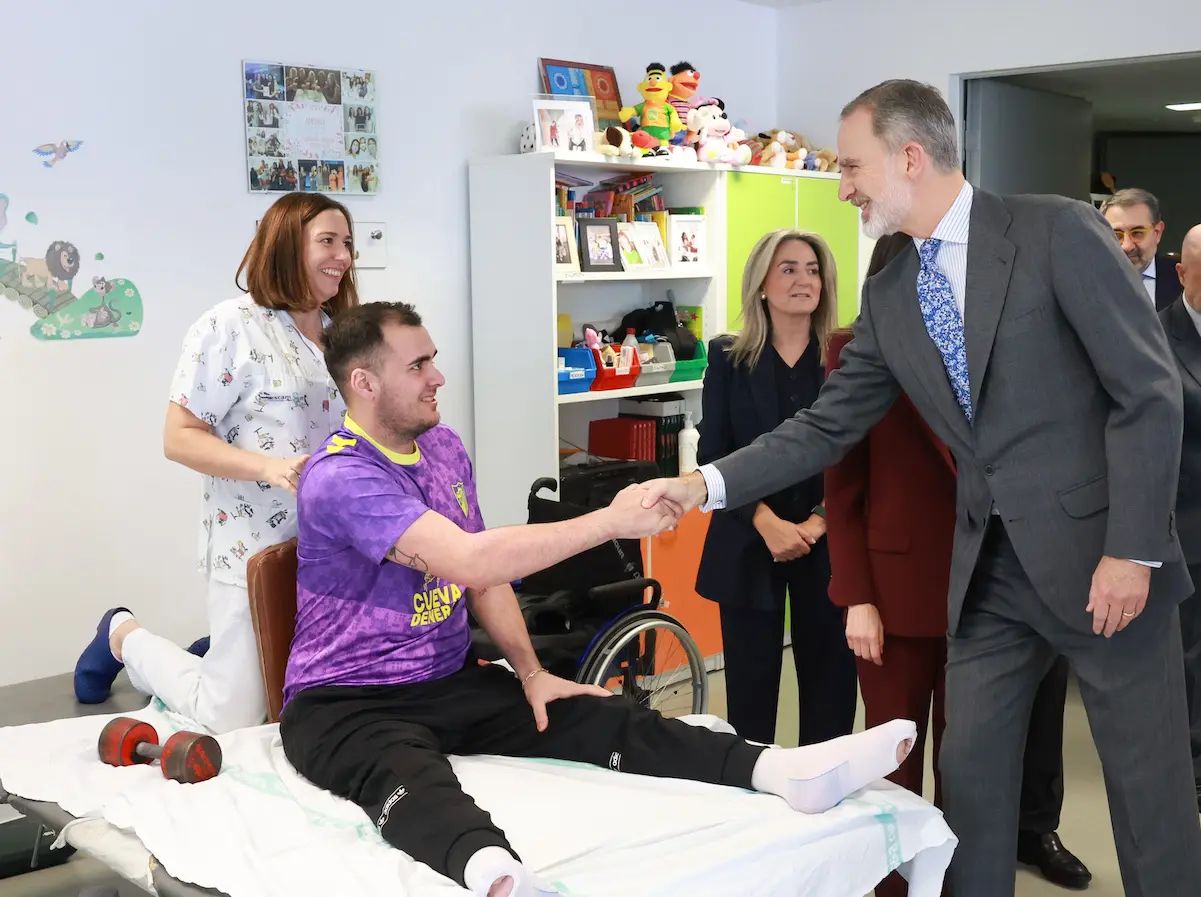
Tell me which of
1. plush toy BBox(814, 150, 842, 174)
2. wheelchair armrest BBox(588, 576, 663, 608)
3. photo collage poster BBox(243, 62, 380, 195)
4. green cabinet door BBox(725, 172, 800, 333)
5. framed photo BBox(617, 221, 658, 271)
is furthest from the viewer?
plush toy BBox(814, 150, 842, 174)

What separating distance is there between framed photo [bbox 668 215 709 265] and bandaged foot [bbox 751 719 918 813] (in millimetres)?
2913

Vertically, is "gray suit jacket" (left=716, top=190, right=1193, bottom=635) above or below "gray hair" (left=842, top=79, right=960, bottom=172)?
below

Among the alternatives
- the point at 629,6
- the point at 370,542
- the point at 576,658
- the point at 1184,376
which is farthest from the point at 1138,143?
the point at 370,542

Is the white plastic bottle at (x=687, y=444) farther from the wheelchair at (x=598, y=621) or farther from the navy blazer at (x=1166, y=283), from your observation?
the navy blazer at (x=1166, y=283)

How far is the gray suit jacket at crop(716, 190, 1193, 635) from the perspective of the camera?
5.91 feet

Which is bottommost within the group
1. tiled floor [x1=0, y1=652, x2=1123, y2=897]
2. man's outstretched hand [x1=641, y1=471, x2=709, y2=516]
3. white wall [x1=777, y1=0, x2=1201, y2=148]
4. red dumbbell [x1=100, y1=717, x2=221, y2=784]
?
tiled floor [x1=0, y1=652, x2=1123, y2=897]

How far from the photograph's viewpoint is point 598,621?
10.4 ft

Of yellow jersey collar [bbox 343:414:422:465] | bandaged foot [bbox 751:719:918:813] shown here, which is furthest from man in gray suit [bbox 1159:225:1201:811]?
yellow jersey collar [bbox 343:414:422:465]

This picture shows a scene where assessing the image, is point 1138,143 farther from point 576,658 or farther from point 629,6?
point 576,658

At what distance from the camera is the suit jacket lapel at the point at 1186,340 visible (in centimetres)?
286

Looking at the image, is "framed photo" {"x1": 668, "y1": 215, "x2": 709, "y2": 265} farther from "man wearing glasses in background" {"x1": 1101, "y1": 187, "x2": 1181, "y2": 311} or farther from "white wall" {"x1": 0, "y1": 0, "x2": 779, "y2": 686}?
"man wearing glasses in background" {"x1": 1101, "y1": 187, "x2": 1181, "y2": 311}

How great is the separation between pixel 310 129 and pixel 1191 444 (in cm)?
270

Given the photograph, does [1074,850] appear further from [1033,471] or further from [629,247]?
[629,247]

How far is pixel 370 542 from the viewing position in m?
2.11
